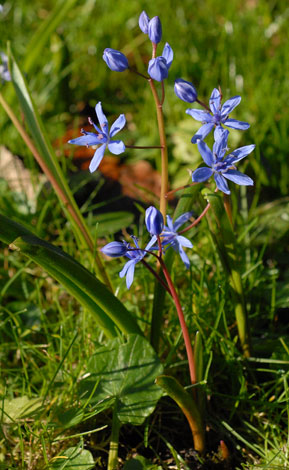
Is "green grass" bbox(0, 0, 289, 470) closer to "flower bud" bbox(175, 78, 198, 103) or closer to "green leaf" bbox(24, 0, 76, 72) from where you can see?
"green leaf" bbox(24, 0, 76, 72)

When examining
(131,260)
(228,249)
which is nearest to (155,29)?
(131,260)

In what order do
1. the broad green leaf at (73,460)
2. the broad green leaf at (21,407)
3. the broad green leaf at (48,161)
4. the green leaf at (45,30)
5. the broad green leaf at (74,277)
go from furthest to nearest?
1. the green leaf at (45,30)
2. the broad green leaf at (48,161)
3. the broad green leaf at (21,407)
4. the broad green leaf at (73,460)
5. the broad green leaf at (74,277)

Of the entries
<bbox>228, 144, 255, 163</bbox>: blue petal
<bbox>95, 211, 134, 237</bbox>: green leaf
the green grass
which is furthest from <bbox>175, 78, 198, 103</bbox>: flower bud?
<bbox>95, 211, 134, 237</bbox>: green leaf

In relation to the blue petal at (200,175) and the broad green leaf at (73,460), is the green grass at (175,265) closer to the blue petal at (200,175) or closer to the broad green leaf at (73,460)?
the broad green leaf at (73,460)

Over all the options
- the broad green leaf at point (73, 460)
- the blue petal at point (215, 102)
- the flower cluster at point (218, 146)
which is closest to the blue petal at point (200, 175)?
the flower cluster at point (218, 146)

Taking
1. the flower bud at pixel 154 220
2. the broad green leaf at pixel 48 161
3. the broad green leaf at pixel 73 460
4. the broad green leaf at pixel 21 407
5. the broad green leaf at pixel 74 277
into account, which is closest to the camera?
the flower bud at pixel 154 220

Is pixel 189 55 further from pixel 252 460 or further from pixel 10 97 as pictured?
pixel 252 460
